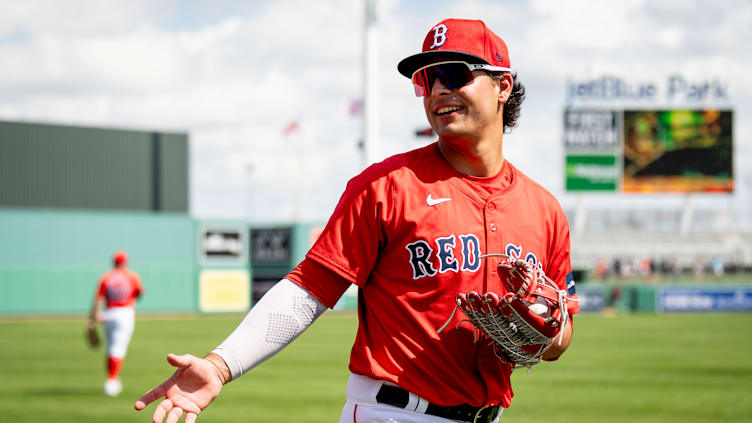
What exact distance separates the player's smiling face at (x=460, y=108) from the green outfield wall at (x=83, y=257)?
35.4 m

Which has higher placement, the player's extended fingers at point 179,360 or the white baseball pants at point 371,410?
the player's extended fingers at point 179,360

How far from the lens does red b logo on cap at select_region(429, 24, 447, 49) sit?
324 cm

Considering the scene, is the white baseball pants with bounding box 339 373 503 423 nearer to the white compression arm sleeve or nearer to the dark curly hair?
the white compression arm sleeve

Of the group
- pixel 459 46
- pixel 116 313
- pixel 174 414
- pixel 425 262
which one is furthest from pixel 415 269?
pixel 116 313

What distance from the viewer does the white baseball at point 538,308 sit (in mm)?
3004

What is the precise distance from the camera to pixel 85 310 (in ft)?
122

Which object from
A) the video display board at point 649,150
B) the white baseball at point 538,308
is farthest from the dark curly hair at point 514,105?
the video display board at point 649,150

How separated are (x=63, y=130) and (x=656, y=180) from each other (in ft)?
93.6

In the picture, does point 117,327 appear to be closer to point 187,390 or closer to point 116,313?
point 116,313

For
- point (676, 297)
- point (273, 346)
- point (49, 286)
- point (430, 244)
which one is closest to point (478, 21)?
point (430, 244)

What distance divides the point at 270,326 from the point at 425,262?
545 millimetres

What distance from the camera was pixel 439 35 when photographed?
3.27m

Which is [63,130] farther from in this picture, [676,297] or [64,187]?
[676,297]

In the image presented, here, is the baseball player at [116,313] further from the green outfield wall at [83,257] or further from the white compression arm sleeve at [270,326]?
the green outfield wall at [83,257]
